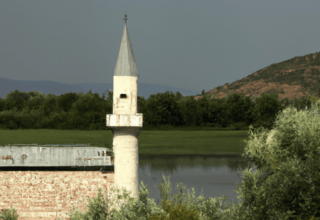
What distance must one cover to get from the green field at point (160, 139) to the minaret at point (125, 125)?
165ft

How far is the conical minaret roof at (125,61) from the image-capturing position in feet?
64.2

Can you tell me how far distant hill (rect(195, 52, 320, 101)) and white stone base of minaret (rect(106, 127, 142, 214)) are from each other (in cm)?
12250

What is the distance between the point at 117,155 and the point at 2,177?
19.1 ft

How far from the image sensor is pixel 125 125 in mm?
18938

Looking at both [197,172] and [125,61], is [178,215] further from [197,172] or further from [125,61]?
[197,172]

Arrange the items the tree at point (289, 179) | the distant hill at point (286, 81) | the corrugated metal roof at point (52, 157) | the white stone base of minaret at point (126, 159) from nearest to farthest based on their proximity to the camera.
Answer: the tree at point (289, 179) < the corrugated metal roof at point (52, 157) < the white stone base of minaret at point (126, 159) < the distant hill at point (286, 81)

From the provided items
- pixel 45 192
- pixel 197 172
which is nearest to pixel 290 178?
pixel 45 192

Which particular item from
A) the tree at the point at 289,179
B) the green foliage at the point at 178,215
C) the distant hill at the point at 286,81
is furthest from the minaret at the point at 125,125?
the distant hill at the point at 286,81

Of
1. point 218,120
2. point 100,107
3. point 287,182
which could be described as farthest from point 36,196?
point 218,120

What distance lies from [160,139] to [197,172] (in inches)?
1270

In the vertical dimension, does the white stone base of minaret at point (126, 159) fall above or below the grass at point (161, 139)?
above

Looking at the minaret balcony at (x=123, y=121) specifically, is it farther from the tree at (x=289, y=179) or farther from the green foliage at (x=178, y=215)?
the tree at (x=289, y=179)

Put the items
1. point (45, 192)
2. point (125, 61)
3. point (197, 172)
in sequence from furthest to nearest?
point (197, 172) < point (125, 61) < point (45, 192)

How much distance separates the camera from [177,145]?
251 feet
